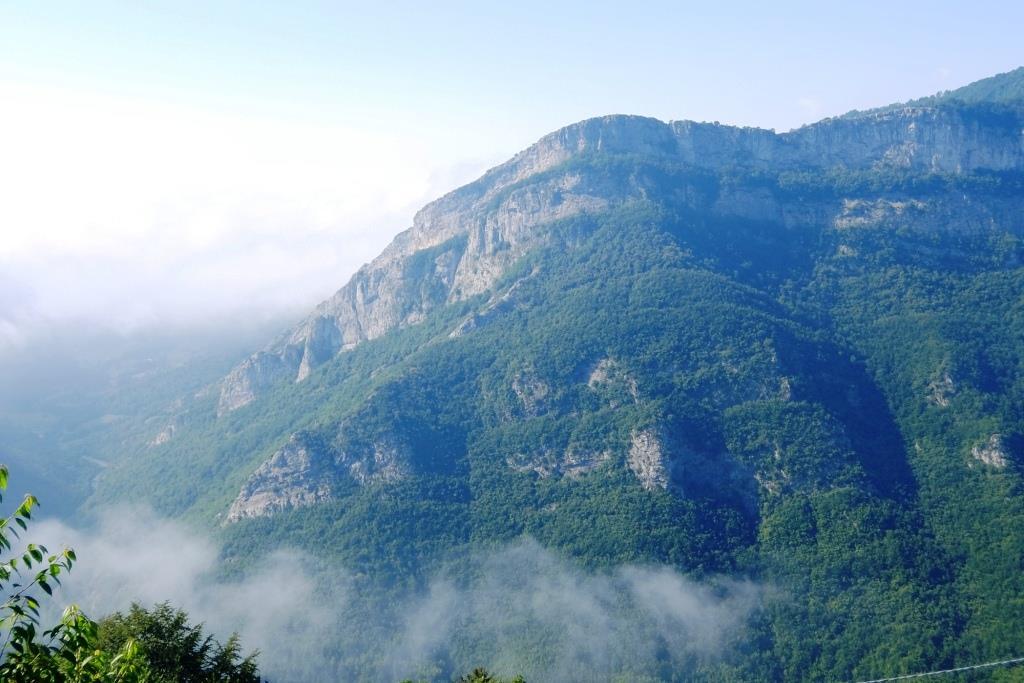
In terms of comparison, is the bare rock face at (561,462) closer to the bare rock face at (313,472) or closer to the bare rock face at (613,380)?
the bare rock face at (613,380)

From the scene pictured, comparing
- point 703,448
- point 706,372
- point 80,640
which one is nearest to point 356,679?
point 703,448

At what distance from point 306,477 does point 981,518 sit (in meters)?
125

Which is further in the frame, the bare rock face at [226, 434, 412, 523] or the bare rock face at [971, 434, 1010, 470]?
the bare rock face at [226, 434, 412, 523]

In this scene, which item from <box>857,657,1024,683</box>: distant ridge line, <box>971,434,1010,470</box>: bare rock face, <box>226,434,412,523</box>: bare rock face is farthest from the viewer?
<box>226,434,412,523</box>: bare rock face

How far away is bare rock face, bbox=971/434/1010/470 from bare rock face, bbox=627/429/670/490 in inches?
2136

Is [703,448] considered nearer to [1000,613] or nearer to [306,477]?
[1000,613]

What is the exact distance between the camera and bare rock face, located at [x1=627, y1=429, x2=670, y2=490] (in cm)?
15262

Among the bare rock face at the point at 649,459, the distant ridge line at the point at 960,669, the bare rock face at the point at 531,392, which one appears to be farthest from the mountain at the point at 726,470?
the distant ridge line at the point at 960,669

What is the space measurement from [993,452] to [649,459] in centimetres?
5932

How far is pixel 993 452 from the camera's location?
144875 millimetres

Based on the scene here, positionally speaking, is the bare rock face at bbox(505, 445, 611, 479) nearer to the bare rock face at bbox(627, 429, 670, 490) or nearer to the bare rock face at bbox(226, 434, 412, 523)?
the bare rock face at bbox(627, 429, 670, 490)

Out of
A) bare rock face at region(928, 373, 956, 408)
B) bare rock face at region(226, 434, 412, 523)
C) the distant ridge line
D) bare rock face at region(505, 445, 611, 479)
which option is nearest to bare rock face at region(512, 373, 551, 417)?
bare rock face at region(505, 445, 611, 479)

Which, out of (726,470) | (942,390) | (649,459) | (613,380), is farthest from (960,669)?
(613,380)

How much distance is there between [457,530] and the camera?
156375 mm
